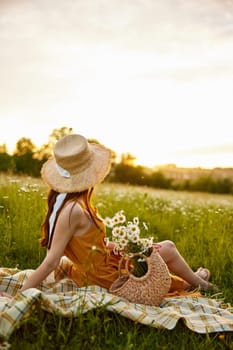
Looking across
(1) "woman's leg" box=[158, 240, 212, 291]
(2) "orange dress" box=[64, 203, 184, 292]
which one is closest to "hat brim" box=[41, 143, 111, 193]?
(2) "orange dress" box=[64, 203, 184, 292]

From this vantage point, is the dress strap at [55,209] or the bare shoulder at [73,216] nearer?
the bare shoulder at [73,216]

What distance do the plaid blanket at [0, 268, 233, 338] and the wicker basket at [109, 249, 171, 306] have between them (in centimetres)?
7

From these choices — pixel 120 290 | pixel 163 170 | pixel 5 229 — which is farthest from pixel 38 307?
pixel 163 170

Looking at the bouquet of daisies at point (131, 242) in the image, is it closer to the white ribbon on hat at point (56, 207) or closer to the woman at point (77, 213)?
the woman at point (77, 213)

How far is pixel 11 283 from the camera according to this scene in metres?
4.84

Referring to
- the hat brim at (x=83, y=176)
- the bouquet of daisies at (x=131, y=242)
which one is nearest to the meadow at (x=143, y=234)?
the bouquet of daisies at (x=131, y=242)

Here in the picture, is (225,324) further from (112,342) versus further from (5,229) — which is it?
(5,229)

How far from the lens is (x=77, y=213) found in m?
4.44

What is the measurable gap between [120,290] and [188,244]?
2596 mm

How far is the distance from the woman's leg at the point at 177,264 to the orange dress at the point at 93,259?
1.36ft

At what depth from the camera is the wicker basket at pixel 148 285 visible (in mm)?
4422

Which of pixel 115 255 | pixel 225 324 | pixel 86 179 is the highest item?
pixel 86 179

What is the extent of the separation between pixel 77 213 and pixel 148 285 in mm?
713

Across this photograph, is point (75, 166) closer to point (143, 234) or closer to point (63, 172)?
point (63, 172)
